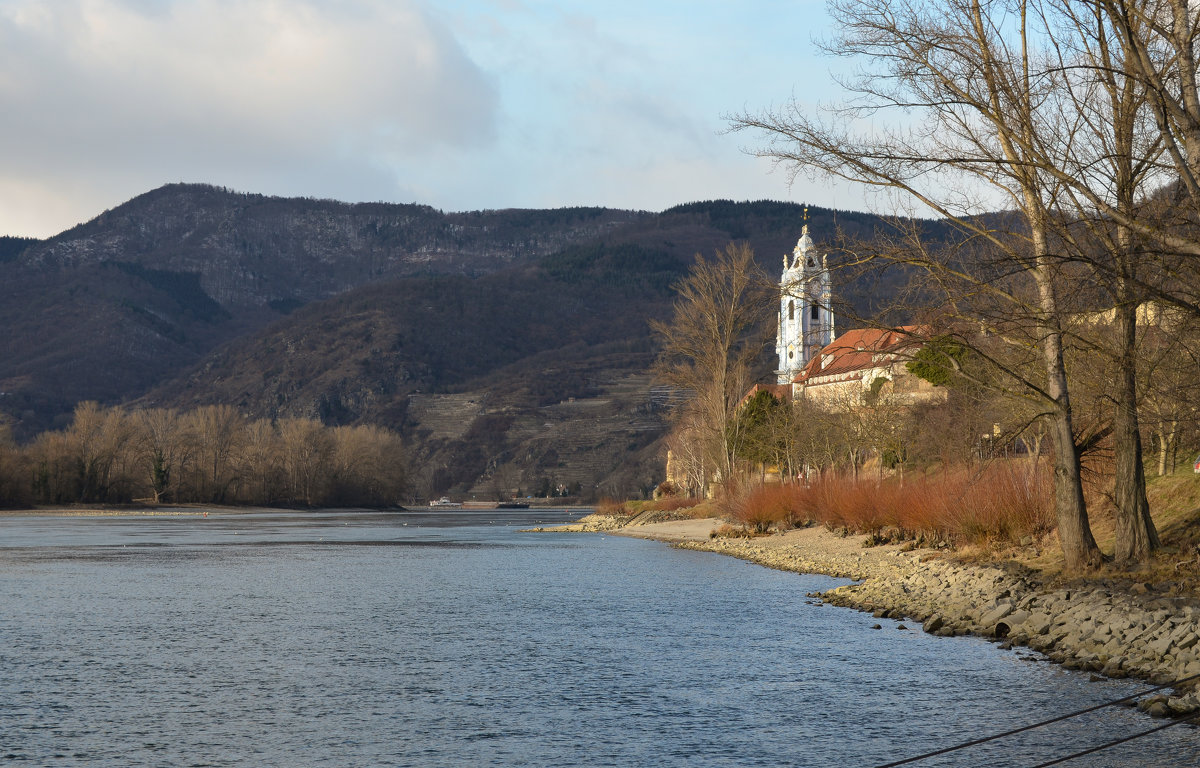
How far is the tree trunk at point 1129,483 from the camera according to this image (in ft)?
75.3

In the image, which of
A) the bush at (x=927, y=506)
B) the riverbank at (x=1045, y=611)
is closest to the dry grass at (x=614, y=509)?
the bush at (x=927, y=506)

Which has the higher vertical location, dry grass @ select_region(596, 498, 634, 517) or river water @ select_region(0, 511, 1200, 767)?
dry grass @ select_region(596, 498, 634, 517)

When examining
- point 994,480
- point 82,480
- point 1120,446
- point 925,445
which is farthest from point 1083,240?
point 82,480

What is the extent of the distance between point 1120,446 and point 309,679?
16.6m

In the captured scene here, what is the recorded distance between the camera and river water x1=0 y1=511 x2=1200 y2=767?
15.8m

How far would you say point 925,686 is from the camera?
64.2 ft

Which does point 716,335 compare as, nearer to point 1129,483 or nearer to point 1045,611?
point 1129,483

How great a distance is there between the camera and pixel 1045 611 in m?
23.2

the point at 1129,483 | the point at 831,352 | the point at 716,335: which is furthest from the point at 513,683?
the point at 716,335

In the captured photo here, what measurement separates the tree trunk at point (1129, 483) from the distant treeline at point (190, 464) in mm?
138888

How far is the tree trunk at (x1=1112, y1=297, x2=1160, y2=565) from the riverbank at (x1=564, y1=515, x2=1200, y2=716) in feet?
4.10

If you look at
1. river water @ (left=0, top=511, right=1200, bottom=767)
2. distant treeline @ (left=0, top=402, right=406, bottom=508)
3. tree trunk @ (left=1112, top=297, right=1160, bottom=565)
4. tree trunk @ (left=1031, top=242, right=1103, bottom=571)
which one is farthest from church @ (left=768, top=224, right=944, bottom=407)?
distant treeline @ (left=0, top=402, right=406, bottom=508)

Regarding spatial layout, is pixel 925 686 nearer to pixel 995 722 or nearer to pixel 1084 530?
pixel 995 722

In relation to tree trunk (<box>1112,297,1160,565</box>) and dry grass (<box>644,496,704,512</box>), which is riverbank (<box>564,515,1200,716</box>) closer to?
tree trunk (<box>1112,297,1160,565</box>)
